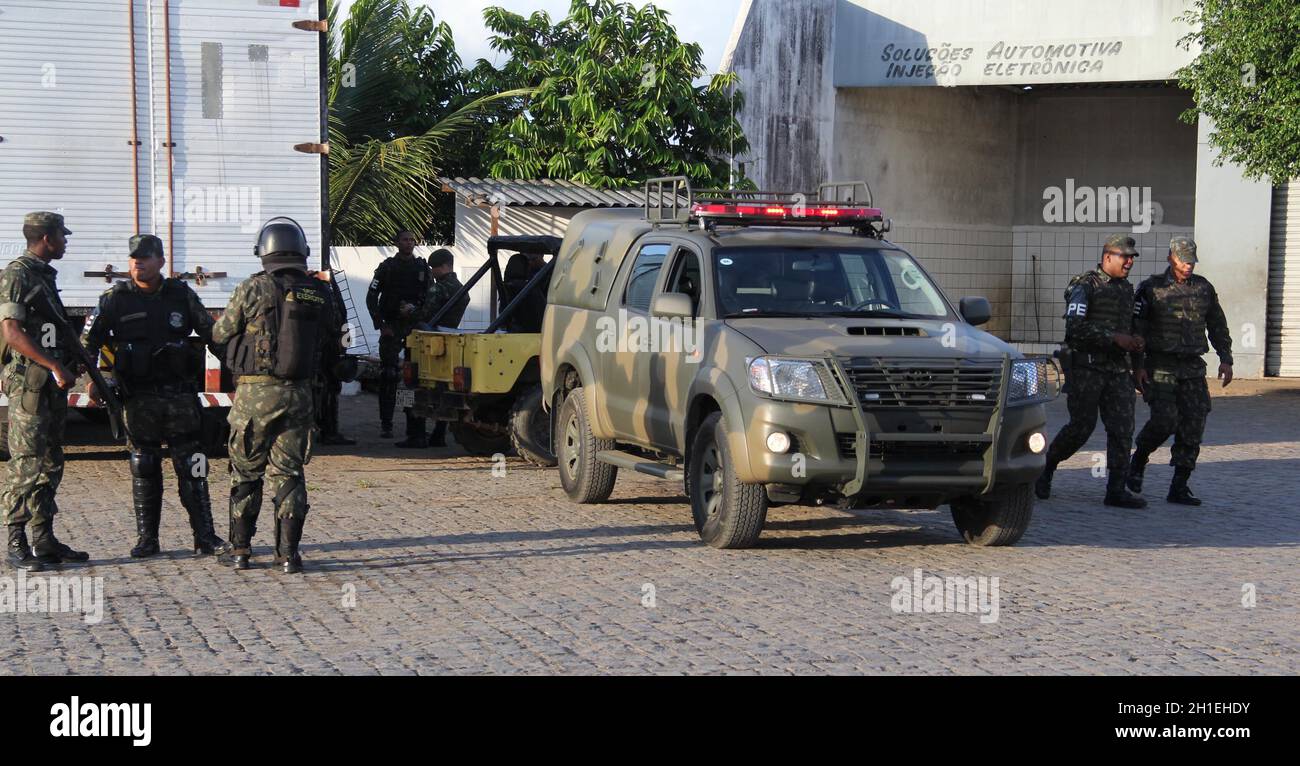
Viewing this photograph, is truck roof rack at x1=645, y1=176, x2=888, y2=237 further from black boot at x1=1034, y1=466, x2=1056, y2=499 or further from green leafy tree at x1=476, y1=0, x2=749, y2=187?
green leafy tree at x1=476, y1=0, x2=749, y2=187

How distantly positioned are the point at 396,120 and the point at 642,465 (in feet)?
50.4

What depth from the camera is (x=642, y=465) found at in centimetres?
994

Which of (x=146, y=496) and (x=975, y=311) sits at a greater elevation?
(x=975, y=311)

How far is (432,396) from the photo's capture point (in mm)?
13281

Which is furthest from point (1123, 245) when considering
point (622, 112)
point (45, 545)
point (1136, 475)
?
point (622, 112)

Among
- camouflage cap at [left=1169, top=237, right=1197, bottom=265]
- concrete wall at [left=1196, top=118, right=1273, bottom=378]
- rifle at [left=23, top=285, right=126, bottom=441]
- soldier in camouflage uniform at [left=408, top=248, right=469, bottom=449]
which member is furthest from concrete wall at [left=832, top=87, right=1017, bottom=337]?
rifle at [left=23, top=285, right=126, bottom=441]

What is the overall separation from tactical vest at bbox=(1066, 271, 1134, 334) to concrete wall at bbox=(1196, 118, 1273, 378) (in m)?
11.6

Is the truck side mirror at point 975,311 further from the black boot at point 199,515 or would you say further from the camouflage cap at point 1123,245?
the black boot at point 199,515

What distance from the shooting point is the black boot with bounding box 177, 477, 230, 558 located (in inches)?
341

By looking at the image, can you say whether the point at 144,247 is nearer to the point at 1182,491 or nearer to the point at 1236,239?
the point at 1182,491

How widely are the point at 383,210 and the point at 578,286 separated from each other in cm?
1132

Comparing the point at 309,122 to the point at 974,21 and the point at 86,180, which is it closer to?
the point at 86,180

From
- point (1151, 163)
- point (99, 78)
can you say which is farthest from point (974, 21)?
point (99, 78)

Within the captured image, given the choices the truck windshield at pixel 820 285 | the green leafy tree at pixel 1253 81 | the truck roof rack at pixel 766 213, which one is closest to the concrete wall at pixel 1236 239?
the green leafy tree at pixel 1253 81
